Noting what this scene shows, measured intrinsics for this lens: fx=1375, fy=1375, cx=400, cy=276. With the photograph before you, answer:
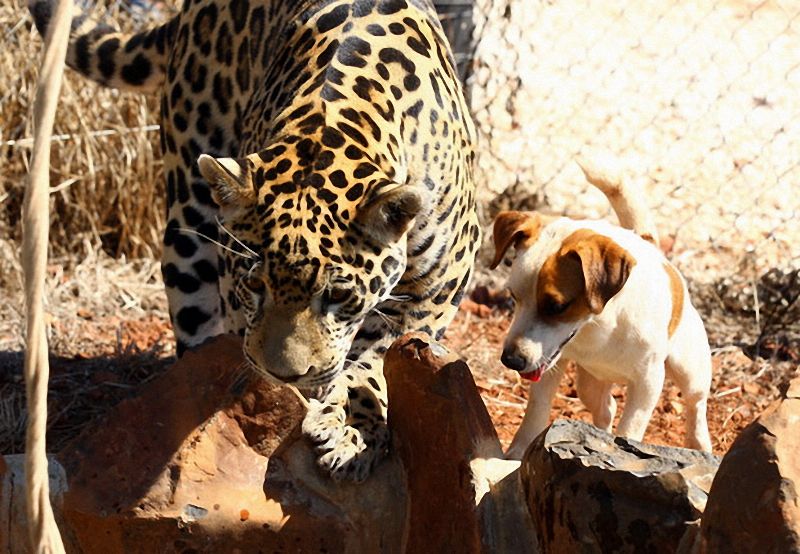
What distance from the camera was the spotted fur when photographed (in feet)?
14.7

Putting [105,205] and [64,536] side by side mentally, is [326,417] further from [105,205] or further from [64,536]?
[105,205]

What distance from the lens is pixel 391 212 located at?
4555 mm

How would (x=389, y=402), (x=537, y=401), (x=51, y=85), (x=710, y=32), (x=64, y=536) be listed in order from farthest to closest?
1. (x=710, y=32)
2. (x=537, y=401)
3. (x=389, y=402)
4. (x=64, y=536)
5. (x=51, y=85)

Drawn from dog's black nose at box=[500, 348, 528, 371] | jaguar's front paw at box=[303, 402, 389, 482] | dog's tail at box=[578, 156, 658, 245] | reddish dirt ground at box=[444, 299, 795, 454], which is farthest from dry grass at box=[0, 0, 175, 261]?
jaguar's front paw at box=[303, 402, 389, 482]

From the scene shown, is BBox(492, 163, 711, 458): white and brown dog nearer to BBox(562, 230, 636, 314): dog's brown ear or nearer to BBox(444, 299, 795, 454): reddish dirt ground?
BBox(562, 230, 636, 314): dog's brown ear

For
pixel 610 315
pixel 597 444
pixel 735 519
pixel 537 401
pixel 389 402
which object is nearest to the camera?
pixel 735 519

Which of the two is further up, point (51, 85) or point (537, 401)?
point (51, 85)

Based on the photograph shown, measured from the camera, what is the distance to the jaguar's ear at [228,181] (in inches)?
177

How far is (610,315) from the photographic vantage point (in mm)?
5184

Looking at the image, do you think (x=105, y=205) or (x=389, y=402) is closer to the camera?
(x=389, y=402)

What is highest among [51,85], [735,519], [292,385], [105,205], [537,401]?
[51,85]

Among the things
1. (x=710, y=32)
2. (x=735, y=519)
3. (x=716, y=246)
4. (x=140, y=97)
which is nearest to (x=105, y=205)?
(x=140, y=97)

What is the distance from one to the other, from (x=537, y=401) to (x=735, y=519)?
2312 millimetres

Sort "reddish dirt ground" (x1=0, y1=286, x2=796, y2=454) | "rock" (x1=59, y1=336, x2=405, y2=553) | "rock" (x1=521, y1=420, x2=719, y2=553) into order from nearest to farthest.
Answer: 1. "rock" (x1=521, y1=420, x2=719, y2=553)
2. "rock" (x1=59, y1=336, x2=405, y2=553)
3. "reddish dirt ground" (x1=0, y1=286, x2=796, y2=454)
